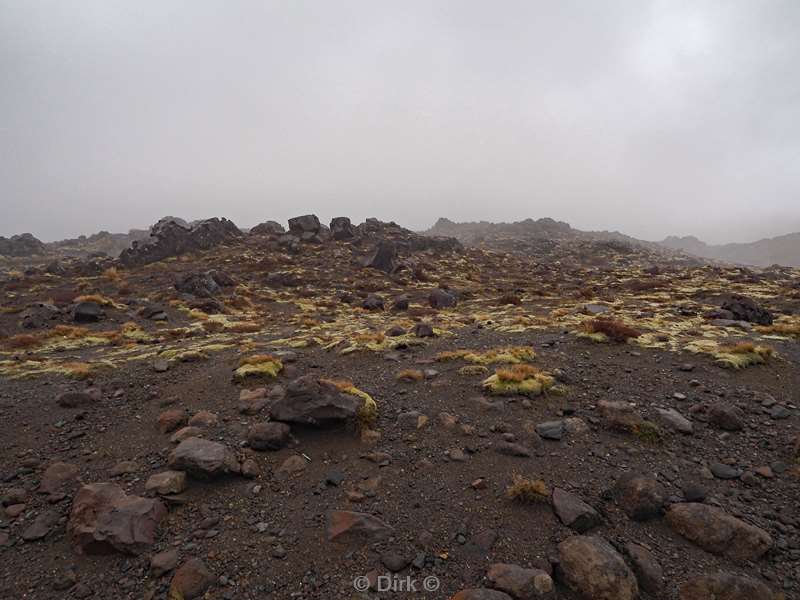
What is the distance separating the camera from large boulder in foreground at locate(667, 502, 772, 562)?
6.46m

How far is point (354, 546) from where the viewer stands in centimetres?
675

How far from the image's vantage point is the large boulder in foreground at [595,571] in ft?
19.0

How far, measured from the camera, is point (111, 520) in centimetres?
705

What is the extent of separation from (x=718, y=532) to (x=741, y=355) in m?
10.2

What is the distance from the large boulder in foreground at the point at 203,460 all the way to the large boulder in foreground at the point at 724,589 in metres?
8.51

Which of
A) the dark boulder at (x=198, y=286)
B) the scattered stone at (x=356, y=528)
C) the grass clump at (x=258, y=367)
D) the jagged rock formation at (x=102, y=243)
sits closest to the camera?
the scattered stone at (x=356, y=528)

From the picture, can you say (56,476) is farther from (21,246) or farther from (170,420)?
(21,246)

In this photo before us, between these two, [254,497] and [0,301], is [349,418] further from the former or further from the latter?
[0,301]

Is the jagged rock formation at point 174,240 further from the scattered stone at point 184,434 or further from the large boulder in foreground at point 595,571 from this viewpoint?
the large boulder in foreground at point 595,571

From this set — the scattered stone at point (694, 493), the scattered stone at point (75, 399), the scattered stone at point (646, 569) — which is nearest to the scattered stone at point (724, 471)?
the scattered stone at point (694, 493)

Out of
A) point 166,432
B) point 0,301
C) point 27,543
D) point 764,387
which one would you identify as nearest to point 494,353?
point 764,387

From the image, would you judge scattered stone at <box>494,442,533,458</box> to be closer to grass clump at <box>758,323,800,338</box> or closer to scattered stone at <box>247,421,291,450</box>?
scattered stone at <box>247,421,291,450</box>

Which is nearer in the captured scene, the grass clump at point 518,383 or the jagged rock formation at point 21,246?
the grass clump at point 518,383

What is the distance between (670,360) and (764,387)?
277 cm
